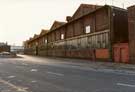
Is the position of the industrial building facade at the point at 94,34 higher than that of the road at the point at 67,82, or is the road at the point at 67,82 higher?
the industrial building facade at the point at 94,34

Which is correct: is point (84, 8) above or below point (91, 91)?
above

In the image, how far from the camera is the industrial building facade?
43525mm

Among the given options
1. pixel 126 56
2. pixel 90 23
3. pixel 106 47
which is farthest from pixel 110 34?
pixel 90 23

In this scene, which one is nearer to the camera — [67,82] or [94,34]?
[67,82]

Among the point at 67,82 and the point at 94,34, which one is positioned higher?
the point at 94,34

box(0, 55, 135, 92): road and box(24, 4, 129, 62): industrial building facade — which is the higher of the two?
box(24, 4, 129, 62): industrial building facade

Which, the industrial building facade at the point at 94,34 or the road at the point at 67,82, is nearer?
the road at the point at 67,82

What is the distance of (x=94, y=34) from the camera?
48719 millimetres

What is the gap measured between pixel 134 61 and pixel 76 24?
2219 centimetres

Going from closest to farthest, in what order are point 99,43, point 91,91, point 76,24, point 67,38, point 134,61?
1. point 91,91
2. point 134,61
3. point 99,43
4. point 76,24
5. point 67,38

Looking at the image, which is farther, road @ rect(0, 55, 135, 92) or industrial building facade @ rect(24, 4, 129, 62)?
industrial building facade @ rect(24, 4, 129, 62)

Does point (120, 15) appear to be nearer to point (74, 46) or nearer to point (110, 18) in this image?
point (110, 18)

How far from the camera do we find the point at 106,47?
44281 millimetres

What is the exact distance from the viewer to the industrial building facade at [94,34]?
43525 millimetres
